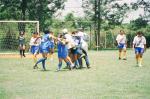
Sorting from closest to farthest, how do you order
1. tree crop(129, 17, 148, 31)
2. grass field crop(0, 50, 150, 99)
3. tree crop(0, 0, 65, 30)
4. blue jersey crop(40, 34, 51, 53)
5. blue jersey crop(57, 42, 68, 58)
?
grass field crop(0, 50, 150, 99) → blue jersey crop(57, 42, 68, 58) → blue jersey crop(40, 34, 51, 53) → tree crop(0, 0, 65, 30) → tree crop(129, 17, 148, 31)

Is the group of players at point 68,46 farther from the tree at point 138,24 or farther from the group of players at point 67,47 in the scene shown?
the tree at point 138,24

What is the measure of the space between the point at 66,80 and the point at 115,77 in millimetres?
2129

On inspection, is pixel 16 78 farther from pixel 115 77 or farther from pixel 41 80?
pixel 115 77

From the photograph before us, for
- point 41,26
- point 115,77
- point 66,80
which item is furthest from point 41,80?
point 41,26

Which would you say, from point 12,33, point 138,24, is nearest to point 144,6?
point 138,24

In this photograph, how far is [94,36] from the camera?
200 ft

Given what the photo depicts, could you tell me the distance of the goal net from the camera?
44650 mm

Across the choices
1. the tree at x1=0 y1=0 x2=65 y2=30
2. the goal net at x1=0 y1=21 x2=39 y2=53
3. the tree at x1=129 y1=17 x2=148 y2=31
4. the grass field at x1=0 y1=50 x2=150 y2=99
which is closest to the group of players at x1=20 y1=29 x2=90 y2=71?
the grass field at x1=0 y1=50 x2=150 y2=99

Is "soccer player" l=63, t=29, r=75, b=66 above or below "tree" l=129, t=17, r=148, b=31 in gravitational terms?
above

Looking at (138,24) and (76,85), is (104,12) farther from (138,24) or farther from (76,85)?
(76,85)

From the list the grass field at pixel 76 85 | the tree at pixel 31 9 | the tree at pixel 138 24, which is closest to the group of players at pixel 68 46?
the grass field at pixel 76 85

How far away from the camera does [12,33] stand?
153 ft

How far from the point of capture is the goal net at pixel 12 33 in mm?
44650

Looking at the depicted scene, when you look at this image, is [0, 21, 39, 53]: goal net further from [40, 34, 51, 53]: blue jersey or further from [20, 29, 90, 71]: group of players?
[40, 34, 51, 53]: blue jersey
